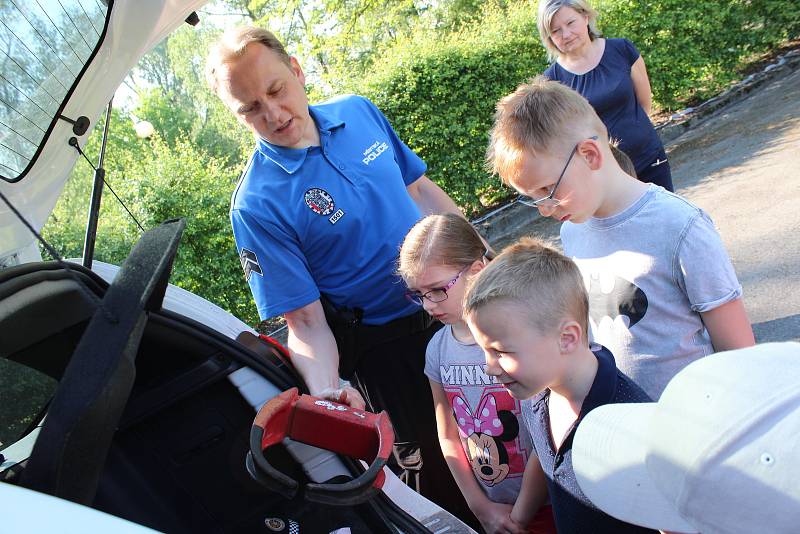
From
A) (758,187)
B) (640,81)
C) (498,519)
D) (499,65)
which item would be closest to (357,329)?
(498,519)

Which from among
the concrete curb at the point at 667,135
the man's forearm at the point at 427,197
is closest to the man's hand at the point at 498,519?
the man's forearm at the point at 427,197

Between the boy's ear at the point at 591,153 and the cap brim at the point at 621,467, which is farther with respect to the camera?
the boy's ear at the point at 591,153

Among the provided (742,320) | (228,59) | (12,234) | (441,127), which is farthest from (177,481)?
(441,127)

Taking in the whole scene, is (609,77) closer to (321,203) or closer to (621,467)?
(321,203)

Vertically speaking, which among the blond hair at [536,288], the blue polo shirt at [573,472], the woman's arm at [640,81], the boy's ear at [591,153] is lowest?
the blue polo shirt at [573,472]

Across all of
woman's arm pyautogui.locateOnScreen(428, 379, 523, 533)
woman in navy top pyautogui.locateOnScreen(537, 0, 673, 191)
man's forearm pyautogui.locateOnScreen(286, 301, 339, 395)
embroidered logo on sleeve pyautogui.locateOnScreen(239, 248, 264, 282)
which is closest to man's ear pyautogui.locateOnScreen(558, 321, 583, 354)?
woman's arm pyautogui.locateOnScreen(428, 379, 523, 533)

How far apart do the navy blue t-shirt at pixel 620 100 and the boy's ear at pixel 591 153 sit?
1.81 m

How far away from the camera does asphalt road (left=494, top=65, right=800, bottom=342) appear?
4020 mm

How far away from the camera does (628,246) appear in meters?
1.77

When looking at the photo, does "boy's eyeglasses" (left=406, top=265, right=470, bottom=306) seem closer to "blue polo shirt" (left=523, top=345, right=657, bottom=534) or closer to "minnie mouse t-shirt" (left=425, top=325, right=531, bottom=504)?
"minnie mouse t-shirt" (left=425, top=325, right=531, bottom=504)

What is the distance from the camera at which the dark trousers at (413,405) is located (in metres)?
2.35

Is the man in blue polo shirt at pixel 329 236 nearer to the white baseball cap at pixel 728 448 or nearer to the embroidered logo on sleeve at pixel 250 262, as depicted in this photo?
the embroidered logo on sleeve at pixel 250 262

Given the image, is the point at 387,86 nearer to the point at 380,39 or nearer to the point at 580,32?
the point at 580,32

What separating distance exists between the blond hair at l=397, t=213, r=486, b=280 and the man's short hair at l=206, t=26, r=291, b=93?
2.27 feet
